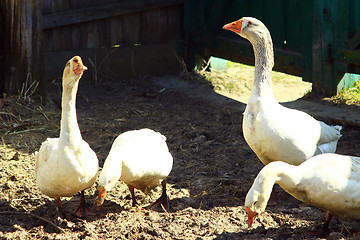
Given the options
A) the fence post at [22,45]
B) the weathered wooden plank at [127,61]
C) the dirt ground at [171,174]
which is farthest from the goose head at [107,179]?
the weathered wooden plank at [127,61]

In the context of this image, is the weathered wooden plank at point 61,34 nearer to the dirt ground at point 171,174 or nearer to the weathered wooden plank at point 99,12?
the weathered wooden plank at point 99,12

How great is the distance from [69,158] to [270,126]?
1.90 metres

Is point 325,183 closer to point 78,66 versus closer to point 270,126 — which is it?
point 270,126

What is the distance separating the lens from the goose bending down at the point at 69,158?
4.76m

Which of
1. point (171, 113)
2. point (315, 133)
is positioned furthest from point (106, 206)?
point (171, 113)

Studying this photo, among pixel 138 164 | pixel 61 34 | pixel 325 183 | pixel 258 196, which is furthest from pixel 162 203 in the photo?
pixel 61 34

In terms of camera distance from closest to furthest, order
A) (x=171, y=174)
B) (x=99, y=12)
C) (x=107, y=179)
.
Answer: (x=107, y=179)
(x=171, y=174)
(x=99, y=12)

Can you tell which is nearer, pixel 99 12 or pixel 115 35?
pixel 99 12

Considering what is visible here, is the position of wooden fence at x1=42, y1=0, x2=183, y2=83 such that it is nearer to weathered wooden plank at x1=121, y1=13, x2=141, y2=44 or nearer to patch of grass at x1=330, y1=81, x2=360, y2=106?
weathered wooden plank at x1=121, y1=13, x2=141, y2=44

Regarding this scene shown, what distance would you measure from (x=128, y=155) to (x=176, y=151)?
2.00 meters

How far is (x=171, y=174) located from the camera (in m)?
6.24

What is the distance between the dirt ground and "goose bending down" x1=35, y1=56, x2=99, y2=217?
37 cm

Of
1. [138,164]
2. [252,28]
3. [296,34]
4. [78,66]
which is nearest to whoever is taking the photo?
[78,66]

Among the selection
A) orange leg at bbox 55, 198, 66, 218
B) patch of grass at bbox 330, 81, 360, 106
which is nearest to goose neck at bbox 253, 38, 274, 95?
orange leg at bbox 55, 198, 66, 218
